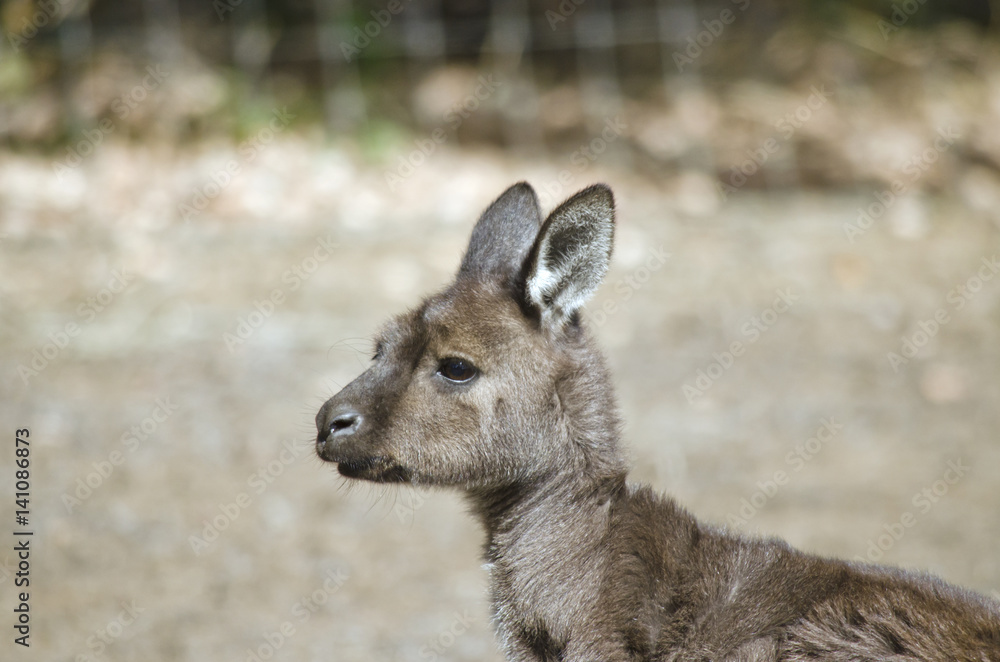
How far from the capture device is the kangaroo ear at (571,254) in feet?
12.2

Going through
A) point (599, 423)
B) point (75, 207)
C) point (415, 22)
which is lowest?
point (75, 207)

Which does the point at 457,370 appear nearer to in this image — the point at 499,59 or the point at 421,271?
the point at 421,271

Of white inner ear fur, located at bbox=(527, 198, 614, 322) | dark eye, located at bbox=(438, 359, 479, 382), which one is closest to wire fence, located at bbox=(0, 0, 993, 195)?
white inner ear fur, located at bbox=(527, 198, 614, 322)

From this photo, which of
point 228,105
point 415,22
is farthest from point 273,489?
point 415,22

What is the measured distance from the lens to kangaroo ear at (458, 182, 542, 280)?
4301mm

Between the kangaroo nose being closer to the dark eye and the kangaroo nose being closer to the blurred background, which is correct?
the dark eye

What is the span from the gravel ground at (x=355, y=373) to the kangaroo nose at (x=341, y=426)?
102 centimetres

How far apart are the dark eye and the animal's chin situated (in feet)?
1.28

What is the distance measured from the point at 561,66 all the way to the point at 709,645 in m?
9.05

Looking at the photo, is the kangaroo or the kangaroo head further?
the kangaroo head

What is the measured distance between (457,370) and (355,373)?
4377 millimetres

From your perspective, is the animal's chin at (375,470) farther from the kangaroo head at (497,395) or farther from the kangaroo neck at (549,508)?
the kangaroo neck at (549,508)

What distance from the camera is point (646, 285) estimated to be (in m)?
9.14

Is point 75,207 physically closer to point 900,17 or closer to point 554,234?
point 554,234
